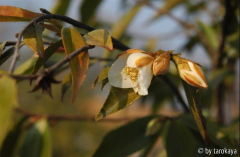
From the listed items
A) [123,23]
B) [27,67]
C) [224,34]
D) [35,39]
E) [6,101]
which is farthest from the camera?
[123,23]

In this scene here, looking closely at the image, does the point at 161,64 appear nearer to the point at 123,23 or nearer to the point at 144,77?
the point at 144,77

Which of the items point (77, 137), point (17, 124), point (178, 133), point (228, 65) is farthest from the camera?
point (77, 137)

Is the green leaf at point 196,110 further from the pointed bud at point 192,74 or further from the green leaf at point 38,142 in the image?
the green leaf at point 38,142

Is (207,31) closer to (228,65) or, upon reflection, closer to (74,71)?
(228,65)

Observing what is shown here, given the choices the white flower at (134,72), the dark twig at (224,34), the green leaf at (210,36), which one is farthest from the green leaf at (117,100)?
the green leaf at (210,36)

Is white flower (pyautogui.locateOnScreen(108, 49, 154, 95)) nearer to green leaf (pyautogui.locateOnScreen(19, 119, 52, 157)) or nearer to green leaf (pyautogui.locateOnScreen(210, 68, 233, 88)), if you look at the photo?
green leaf (pyautogui.locateOnScreen(19, 119, 52, 157))

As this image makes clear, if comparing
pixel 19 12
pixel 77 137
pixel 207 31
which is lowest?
pixel 77 137

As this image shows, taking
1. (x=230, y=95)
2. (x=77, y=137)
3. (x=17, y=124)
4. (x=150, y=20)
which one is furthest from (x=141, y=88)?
(x=77, y=137)

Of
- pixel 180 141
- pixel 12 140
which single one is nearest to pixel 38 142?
pixel 12 140
